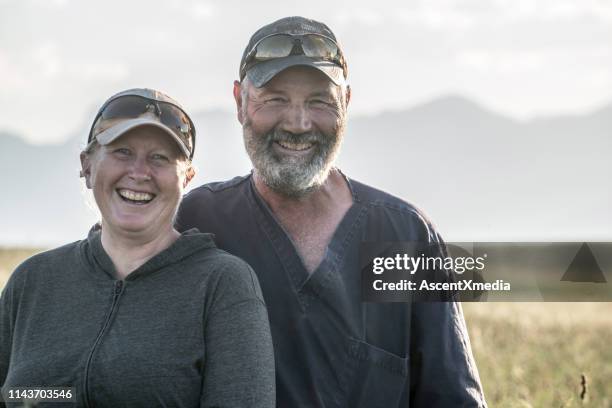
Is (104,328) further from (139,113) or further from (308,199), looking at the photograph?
(308,199)

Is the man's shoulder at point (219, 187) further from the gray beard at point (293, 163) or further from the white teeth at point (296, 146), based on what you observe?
the white teeth at point (296, 146)

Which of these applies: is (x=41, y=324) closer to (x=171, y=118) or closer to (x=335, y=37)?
(x=171, y=118)

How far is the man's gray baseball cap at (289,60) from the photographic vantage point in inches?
184

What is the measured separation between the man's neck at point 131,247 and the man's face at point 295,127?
96 cm

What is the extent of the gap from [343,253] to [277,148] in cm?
71

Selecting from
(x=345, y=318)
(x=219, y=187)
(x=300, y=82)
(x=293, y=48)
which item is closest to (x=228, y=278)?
(x=345, y=318)

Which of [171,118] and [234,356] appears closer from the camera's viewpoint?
[234,356]

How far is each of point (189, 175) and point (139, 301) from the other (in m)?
0.70

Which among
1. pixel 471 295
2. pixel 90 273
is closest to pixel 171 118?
pixel 90 273

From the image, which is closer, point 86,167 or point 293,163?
point 86,167

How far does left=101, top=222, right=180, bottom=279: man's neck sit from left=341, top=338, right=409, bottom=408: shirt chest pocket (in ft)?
4.08

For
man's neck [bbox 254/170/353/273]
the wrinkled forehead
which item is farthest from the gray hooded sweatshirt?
the wrinkled forehead

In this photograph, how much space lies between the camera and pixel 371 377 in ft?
15.0

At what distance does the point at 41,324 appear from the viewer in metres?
3.81
